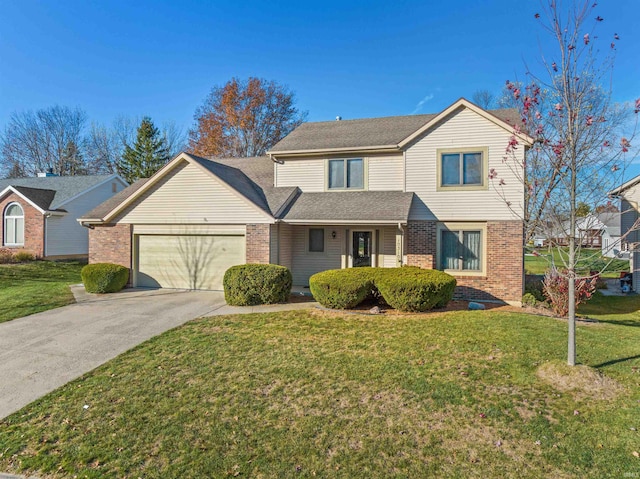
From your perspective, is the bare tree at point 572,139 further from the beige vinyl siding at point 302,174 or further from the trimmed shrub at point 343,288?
the beige vinyl siding at point 302,174

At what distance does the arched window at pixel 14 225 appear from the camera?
2250cm

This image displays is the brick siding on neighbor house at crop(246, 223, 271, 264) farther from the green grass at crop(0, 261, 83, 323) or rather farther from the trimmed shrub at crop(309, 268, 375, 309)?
the green grass at crop(0, 261, 83, 323)

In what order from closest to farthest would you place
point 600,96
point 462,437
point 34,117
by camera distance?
point 462,437 → point 600,96 → point 34,117

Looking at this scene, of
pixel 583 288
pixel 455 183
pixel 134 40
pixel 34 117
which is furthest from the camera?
pixel 34 117

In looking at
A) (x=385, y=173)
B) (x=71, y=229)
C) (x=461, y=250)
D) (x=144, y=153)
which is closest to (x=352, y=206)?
(x=385, y=173)

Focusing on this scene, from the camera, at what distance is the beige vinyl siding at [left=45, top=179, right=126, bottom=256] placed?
22.3 m

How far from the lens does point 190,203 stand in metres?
13.4

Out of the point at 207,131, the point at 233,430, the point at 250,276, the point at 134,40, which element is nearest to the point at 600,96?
the point at 233,430

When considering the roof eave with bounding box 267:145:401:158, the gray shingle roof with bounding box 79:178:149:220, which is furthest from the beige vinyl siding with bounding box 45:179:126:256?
the roof eave with bounding box 267:145:401:158

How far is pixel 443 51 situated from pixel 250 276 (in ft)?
43.3

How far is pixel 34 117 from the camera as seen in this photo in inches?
1549

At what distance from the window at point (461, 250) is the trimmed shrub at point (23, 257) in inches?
901

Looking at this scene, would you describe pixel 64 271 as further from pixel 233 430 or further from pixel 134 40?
pixel 233 430

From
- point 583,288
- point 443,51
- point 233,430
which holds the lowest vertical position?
point 233,430
